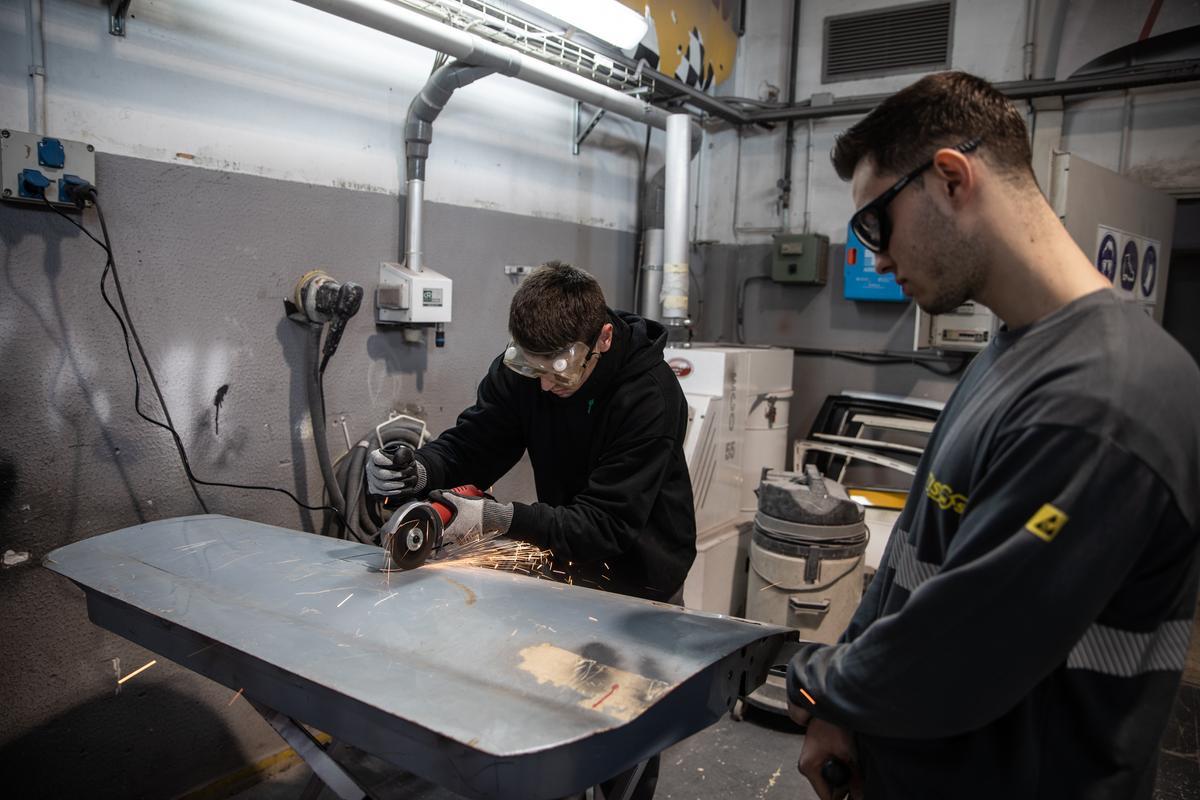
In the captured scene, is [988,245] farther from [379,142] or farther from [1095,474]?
[379,142]

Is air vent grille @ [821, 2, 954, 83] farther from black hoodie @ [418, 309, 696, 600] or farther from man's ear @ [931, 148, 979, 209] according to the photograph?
man's ear @ [931, 148, 979, 209]

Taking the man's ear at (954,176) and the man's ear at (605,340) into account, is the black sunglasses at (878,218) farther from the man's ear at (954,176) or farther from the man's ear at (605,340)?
the man's ear at (605,340)

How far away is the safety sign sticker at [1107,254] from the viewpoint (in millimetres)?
Answer: 3096

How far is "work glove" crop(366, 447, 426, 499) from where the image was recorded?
192 centimetres

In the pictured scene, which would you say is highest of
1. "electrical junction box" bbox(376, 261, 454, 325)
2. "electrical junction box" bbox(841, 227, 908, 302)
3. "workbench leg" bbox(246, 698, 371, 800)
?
"electrical junction box" bbox(841, 227, 908, 302)

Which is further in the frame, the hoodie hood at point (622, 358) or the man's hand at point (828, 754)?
the hoodie hood at point (622, 358)

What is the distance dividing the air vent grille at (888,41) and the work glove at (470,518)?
12.3ft

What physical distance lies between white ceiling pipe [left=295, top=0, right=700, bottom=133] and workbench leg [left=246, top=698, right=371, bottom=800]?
190cm

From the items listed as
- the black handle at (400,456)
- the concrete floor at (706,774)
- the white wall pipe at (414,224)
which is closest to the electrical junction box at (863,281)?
the concrete floor at (706,774)

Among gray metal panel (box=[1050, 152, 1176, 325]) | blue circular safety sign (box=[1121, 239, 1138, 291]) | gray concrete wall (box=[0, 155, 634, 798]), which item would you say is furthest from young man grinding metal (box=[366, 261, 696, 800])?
blue circular safety sign (box=[1121, 239, 1138, 291])

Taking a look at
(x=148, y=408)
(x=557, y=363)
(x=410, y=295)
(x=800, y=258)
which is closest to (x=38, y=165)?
(x=148, y=408)

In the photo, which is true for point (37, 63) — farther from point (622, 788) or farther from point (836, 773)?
point (836, 773)

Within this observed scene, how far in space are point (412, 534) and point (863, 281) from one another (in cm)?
336

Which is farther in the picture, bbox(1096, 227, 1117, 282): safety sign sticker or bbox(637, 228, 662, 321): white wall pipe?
bbox(637, 228, 662, 321): white wall pipe
